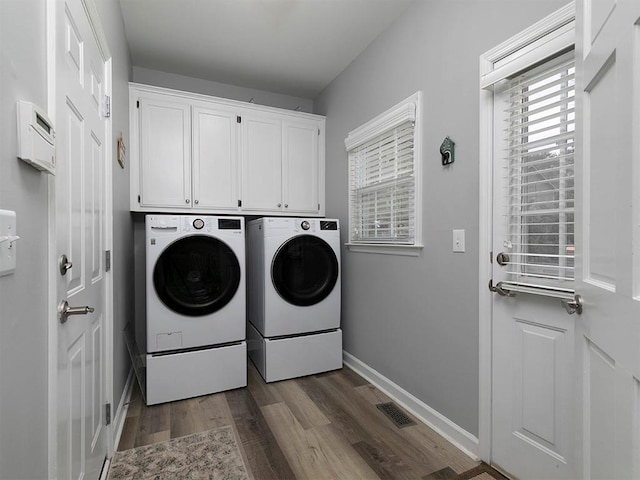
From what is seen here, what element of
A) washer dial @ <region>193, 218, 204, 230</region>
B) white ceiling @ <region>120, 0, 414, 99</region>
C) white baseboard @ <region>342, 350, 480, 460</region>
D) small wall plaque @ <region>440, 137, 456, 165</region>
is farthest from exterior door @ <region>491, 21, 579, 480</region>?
washer dial @ <region>193, 218, 204, 230</region>

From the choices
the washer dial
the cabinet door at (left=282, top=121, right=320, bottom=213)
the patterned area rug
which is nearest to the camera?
the patterned area rug

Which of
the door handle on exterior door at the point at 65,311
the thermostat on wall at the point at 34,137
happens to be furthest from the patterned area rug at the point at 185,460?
the thermostat on wall at the point at 34,137

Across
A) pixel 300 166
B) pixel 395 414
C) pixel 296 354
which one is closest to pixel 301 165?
pixel 300 166

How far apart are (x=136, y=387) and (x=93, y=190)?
1.73m

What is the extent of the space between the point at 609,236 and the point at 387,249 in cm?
159

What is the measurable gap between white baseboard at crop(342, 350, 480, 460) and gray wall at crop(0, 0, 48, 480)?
1767 mm

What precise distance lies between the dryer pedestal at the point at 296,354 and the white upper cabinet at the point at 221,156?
3.82ft

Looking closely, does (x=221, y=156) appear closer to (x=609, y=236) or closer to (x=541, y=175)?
(x=541, y=175)

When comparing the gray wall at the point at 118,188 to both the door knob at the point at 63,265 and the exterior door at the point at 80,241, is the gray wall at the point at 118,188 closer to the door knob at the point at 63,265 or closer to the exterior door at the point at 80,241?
the exterior door at the point at 80,241

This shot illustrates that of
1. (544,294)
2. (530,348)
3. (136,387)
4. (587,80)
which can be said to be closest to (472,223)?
→ (544,294)

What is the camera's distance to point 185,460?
162 centimetres

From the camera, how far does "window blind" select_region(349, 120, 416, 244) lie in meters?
2.16

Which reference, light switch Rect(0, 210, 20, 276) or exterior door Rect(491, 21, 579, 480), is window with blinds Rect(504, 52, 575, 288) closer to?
exterior door Rect(491, 21, 579, 480)

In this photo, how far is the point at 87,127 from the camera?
128 cm
